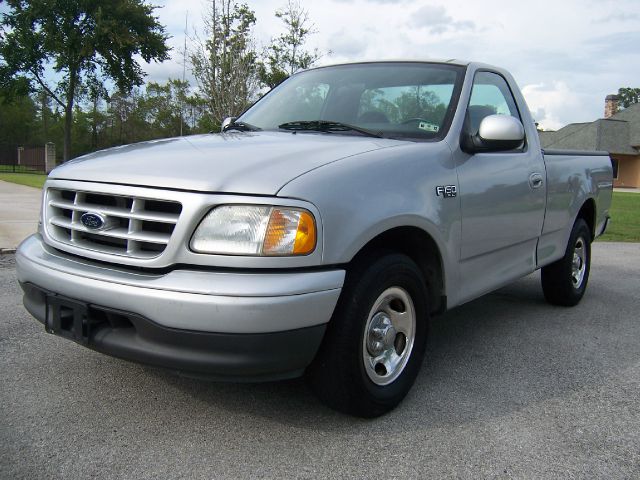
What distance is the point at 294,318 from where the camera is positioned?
7.85ft

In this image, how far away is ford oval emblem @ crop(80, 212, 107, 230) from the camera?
2.68 m

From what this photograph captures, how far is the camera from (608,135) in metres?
46.6

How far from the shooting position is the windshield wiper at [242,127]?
386cm

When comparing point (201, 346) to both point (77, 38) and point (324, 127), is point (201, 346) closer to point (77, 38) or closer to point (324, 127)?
point (324, 127)

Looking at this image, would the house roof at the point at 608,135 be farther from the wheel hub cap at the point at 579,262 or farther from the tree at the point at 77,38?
the wheel hub cap at the point at 579,262

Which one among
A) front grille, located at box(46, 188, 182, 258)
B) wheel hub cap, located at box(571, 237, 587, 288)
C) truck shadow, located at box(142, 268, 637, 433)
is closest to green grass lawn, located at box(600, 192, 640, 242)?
wheel hub cap, located at box(571, 237, 587, 288)

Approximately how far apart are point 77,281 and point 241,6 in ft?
56.6

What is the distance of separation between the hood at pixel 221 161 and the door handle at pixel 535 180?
4.57ft

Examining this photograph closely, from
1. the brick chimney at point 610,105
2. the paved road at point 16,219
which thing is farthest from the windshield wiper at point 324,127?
the brick chimney at point 610,105

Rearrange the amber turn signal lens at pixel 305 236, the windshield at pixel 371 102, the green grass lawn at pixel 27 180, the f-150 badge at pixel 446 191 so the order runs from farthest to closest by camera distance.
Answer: the green grass lawn at pixel 27 180
the windshield at pixel 371 102
the f-150 badge at pixel 446 191
the amber turn signal lens at pixel 305 236

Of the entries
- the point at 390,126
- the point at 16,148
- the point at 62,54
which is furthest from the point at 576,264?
the point at 16,148

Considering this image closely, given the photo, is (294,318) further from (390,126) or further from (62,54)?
(62,54)

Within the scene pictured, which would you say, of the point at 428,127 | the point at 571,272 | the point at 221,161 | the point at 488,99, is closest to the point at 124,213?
the point at 221,161

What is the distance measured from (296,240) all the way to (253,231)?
18cm
